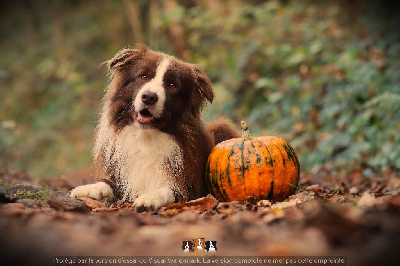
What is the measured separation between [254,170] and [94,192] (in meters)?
1.57

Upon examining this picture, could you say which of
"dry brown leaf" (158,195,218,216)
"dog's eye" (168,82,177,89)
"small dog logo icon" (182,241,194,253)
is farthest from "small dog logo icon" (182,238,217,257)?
"dog's eye" (168,82,177,89)

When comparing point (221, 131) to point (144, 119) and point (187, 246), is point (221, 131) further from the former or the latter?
point (187, 246)

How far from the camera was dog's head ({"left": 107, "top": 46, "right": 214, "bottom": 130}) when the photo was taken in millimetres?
3504

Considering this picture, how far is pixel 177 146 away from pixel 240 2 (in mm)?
9731

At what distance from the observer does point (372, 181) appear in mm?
4738

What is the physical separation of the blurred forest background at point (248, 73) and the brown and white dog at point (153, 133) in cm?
107

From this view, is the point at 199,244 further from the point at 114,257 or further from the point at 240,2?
the point at 240,2

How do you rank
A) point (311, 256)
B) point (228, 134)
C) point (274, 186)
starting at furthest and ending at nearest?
point (228, 134)
point (274, 186)
point (311, 256)

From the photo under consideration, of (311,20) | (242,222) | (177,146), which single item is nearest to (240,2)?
(311,20)

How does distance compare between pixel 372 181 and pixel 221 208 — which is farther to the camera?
pixel 372 181

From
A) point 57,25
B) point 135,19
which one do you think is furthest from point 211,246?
point 57,25

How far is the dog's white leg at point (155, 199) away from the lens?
10.5 feet

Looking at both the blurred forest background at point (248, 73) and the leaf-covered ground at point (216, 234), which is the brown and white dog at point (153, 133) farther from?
the blurred forest background at point (248, 73)

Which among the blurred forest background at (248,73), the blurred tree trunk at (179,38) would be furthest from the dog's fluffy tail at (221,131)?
the blurred tree trunk at (179,38)
